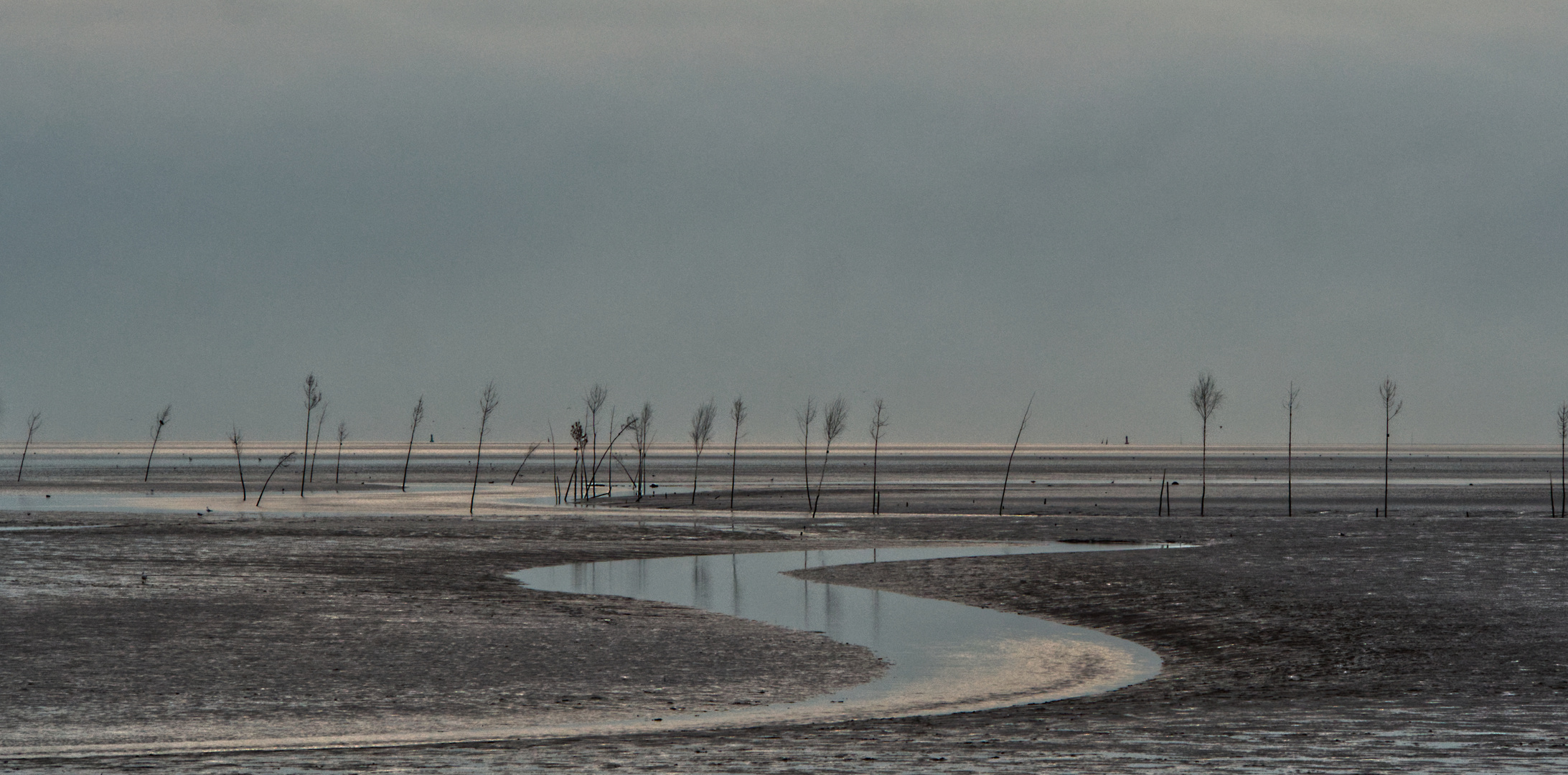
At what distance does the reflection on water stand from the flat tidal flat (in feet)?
2.66

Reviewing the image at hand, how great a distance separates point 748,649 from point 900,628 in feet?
14.0

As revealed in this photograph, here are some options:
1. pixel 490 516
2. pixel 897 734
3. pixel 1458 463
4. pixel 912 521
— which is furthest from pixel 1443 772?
pixel 1458 463

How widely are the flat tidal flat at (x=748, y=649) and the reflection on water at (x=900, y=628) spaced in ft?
2.66

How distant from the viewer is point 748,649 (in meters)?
22.6

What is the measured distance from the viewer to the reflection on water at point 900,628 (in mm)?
19094

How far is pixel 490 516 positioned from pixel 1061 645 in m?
38.2

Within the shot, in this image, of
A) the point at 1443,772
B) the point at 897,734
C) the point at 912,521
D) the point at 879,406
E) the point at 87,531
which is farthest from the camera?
the point at 879,406

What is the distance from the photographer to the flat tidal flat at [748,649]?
521 inches

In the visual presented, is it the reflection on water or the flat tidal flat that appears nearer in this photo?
the flat tidal flat

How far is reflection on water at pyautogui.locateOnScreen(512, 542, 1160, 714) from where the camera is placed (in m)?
19.1

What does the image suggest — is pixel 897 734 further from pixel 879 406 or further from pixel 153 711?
pixel 879 406

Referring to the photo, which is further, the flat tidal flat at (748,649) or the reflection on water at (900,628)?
the reflection on water at (900,628)

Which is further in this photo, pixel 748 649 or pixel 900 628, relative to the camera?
pixel 900 628

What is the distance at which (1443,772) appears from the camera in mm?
11641
